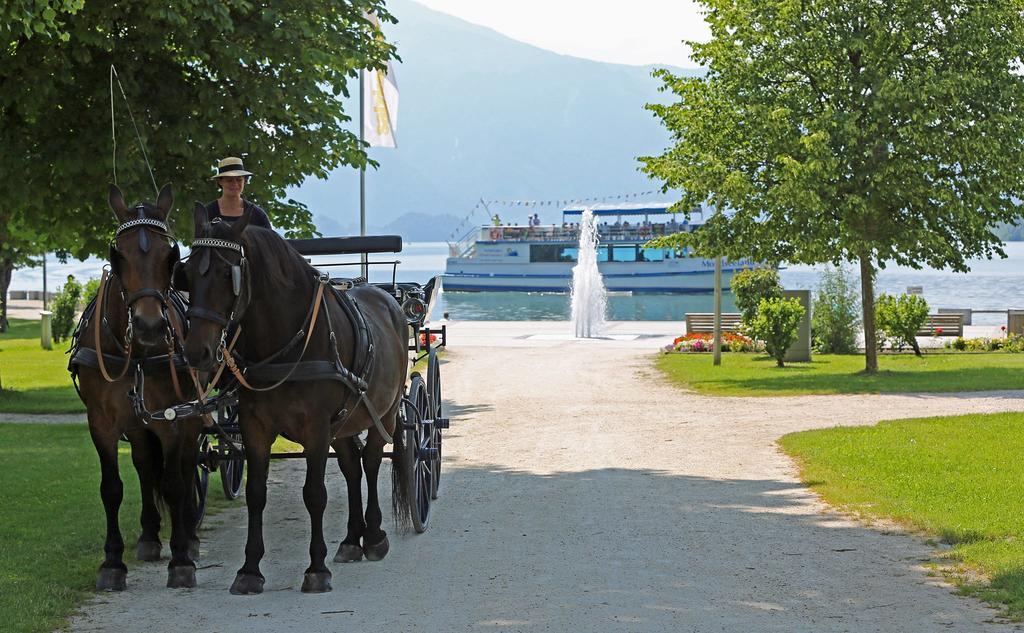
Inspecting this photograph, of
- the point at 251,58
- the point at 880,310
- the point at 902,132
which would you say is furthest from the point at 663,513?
the point at 880,310

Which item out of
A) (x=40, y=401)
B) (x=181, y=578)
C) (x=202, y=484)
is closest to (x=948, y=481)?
(x=202, y=484)

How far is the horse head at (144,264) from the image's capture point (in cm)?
720

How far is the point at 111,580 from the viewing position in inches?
315

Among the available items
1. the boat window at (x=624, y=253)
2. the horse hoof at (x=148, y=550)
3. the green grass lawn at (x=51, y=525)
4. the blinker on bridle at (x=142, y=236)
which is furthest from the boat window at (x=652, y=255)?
the blinker on bridle at (x=142, y=236)

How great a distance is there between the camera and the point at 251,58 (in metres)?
15.7

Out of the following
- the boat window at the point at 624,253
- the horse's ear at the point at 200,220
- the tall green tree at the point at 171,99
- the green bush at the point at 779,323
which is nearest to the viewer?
the horse's ear at the point at 200,220

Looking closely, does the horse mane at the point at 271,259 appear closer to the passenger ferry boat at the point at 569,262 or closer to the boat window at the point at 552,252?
the passenger ferry boat at the point at 569,262

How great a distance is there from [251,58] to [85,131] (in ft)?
7.86

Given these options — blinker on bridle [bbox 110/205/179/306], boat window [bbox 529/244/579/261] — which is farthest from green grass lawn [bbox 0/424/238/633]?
boat window [bbox 529/244/579/261]

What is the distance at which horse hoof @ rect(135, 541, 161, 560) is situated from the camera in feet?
29.1

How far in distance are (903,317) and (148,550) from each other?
24160 mm

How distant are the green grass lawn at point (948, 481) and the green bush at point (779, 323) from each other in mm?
9975

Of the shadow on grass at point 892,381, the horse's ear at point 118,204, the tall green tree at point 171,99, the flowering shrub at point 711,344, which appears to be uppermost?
the tall green tree at point 171,99

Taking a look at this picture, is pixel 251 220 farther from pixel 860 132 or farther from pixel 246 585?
pixel 860 132
